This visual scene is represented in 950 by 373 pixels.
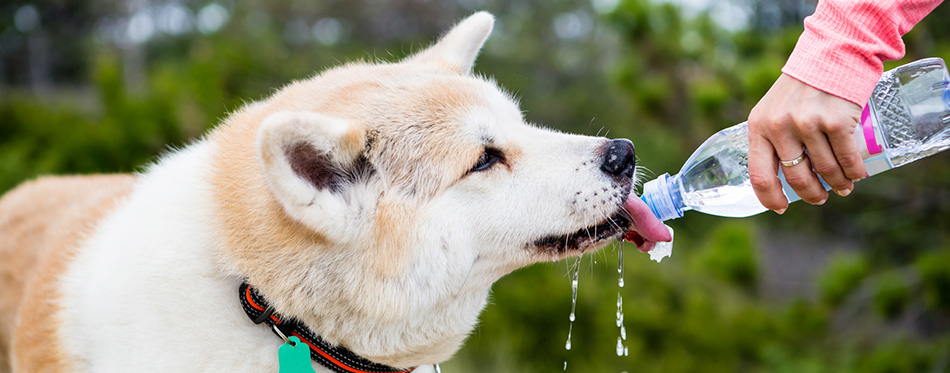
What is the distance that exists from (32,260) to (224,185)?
1208 mm

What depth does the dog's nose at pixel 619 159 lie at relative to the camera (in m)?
2.13

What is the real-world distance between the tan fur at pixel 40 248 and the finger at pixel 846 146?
90.8 inches

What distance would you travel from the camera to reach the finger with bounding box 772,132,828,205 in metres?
1.75

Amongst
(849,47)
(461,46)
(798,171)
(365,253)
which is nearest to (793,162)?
(798,171)

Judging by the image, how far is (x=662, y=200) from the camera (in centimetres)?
225

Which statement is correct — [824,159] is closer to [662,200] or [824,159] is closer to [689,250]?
[662,200]

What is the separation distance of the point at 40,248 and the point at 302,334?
141cm

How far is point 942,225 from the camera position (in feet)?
A: 19.5

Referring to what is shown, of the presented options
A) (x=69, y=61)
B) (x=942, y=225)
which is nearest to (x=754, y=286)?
(x=942, y=225)

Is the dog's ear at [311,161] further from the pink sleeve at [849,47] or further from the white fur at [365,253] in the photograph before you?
the pink sleeve at [849,47]

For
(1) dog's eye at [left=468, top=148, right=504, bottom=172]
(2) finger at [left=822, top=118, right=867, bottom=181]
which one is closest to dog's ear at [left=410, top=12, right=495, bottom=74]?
(1) dog's eye at [left=468, top=148, right=504, bottom=172]

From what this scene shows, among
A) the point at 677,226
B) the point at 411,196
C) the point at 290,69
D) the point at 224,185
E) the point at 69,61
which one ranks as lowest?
the point at 69,61

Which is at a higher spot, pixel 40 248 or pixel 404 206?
pixel 404 206

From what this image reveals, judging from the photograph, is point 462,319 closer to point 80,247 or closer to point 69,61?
point 80,247
